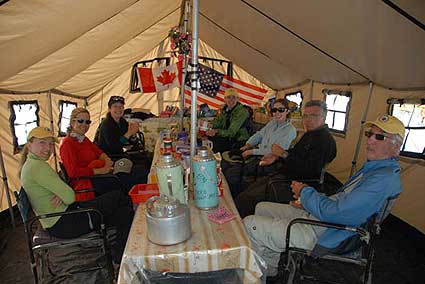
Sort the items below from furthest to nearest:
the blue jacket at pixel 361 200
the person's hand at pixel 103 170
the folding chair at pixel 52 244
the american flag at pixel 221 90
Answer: the american flag at pixel 221 90 → the person's hand at pixel 103 170 → the folding chair at pixel 52 244 → the blue jacket at pixel 361 200

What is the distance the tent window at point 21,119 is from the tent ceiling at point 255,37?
200 millimetres

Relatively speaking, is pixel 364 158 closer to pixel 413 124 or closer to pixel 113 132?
pixel 413 124

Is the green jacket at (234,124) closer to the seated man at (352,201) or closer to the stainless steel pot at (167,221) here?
the seated man at (352,201)

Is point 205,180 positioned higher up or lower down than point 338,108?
lower down

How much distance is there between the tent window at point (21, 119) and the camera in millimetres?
2783

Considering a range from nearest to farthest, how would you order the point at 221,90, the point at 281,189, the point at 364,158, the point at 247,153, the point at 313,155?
the point at 313,155
the point at 281,189
the point at 247,153
the point at 364,158
the point at 221,90

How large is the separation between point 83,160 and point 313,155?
194 cm

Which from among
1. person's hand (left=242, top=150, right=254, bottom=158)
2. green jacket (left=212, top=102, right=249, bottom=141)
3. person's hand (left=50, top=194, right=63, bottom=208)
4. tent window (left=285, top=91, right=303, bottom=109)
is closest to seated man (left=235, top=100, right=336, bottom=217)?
person's hand (left=242, top=150, right=254, bottom=158)

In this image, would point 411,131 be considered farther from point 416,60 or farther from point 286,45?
point 286,45

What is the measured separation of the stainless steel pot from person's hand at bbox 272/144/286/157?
163cm

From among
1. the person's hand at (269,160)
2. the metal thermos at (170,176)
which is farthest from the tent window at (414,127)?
the metal thermos at (170,176)

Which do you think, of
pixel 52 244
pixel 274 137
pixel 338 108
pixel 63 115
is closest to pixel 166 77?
pixel 63 115

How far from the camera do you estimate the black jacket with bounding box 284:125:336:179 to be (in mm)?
2123

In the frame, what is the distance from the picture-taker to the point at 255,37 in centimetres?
361
